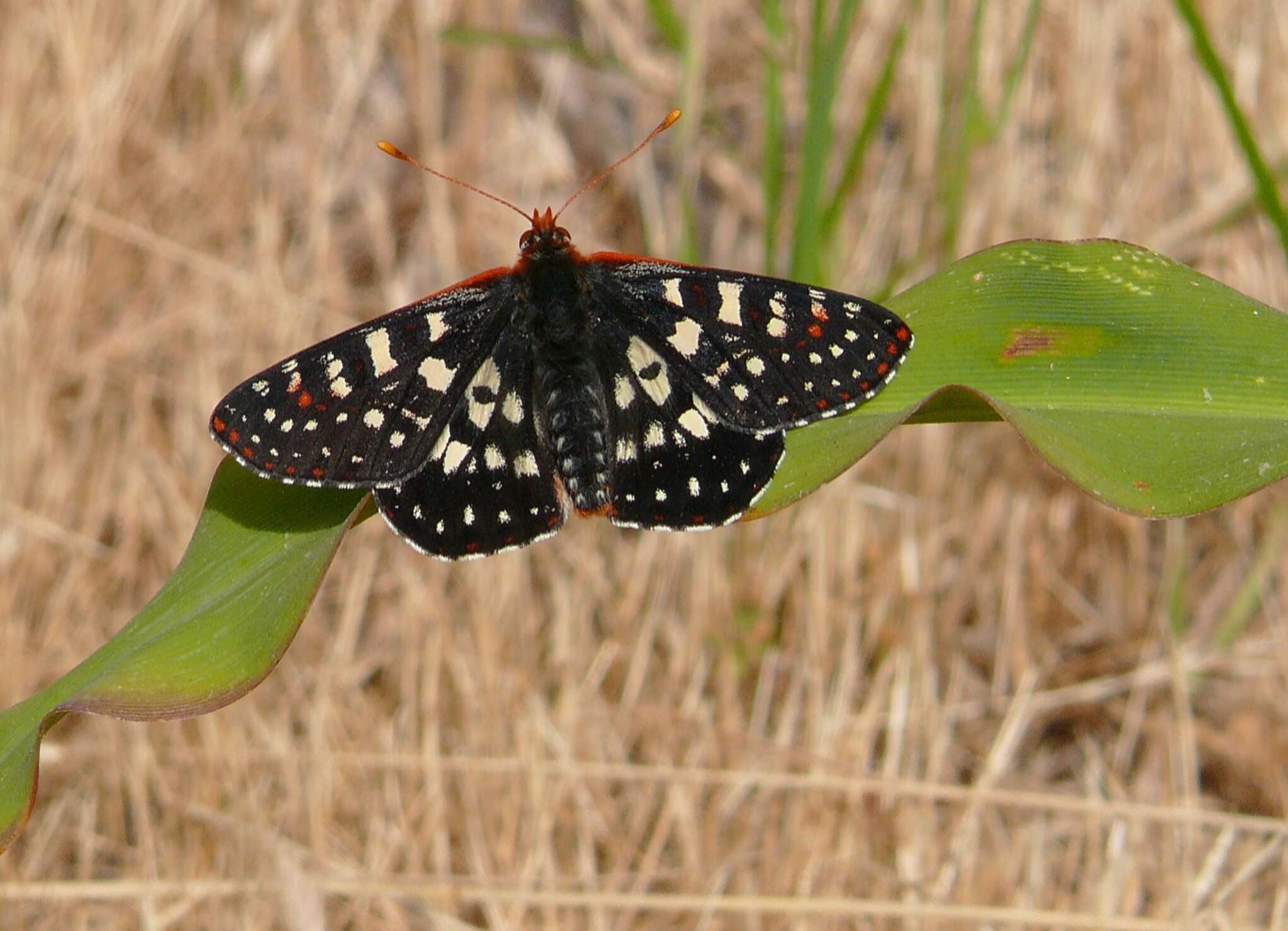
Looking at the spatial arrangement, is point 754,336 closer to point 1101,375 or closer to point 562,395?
point 562,395

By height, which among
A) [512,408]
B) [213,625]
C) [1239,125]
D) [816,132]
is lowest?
[213,625]

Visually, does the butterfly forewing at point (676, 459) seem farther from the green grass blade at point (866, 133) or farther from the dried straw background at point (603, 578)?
the green grass blade at point (866, 133)

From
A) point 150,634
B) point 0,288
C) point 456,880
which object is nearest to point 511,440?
point 150,634

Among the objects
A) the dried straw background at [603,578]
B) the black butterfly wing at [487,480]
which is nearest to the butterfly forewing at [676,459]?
the black butterfly wing at [487,480]

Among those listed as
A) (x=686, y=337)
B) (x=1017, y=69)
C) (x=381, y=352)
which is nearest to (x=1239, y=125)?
(x=1017, y=69)

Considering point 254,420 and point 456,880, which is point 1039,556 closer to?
point 456,880

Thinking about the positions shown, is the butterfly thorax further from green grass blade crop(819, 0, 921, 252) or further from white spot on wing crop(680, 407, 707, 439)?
green grass blade crop(819, 0, 921, 252)
